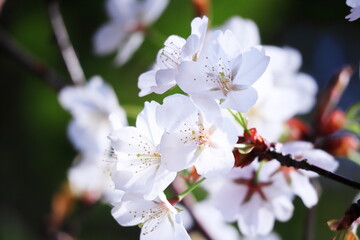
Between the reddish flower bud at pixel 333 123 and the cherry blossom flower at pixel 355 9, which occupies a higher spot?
the cherry blossom flower at pixel 355 9

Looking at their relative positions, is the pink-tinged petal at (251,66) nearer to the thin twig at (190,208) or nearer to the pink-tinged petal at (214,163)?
the pink-tinged petal at (214,163)

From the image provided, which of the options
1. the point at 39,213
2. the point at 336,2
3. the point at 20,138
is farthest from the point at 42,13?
the point at 336,2

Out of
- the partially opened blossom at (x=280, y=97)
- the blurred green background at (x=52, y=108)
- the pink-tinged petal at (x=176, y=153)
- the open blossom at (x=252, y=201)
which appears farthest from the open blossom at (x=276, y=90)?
the blurred green background at (x=52, y=108)

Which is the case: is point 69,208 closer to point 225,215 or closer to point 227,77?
point 225,215

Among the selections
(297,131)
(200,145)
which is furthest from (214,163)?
(297,131)

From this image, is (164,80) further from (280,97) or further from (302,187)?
(280,97)
